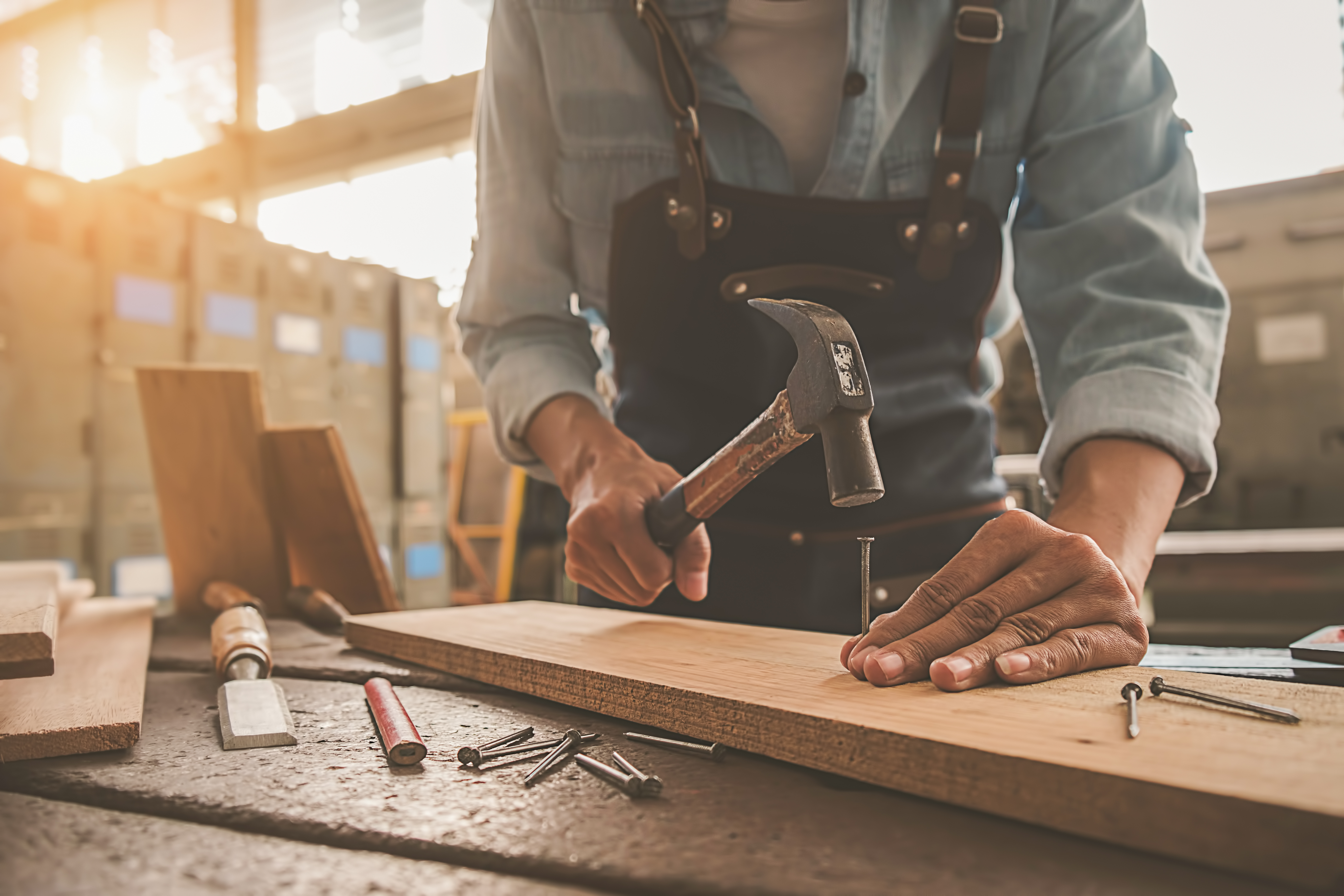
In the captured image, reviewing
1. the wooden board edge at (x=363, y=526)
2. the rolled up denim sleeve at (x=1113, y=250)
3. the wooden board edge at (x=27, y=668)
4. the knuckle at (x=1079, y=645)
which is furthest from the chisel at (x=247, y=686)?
the rolled up denim sleeve at (x=1113, y=250)

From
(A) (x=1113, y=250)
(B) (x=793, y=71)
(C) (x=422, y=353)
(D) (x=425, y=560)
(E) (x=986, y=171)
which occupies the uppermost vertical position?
(C) (x=422, y=353)

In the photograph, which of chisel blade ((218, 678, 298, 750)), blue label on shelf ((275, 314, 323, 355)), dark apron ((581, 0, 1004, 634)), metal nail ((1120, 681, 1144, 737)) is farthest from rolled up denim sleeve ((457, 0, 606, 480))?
blue label on shelf ((275, 314, 323, 355))

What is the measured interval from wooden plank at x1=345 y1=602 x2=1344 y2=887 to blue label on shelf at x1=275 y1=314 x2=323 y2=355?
4.09 metres

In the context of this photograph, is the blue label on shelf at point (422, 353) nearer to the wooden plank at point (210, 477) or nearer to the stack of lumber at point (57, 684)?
the wooden plank at point (210, 477)

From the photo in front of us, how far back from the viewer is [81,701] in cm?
74

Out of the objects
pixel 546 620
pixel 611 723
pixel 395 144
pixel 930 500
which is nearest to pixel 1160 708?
pixel 611 723

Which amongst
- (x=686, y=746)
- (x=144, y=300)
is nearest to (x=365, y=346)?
(x=144, y=300)

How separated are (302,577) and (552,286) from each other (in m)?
0.83

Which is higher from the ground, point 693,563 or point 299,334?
point 299,334

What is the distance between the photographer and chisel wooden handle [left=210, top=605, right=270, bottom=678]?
90 cm

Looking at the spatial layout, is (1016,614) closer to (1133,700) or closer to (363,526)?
(1133,700)

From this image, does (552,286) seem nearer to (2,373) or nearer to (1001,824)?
(1001,824)

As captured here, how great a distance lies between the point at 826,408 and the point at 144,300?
13.9 ft

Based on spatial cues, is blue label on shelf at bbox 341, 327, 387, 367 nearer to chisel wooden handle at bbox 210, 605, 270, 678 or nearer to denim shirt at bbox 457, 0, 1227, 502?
denim shirt at bbox 457, 0, 1227, 502
